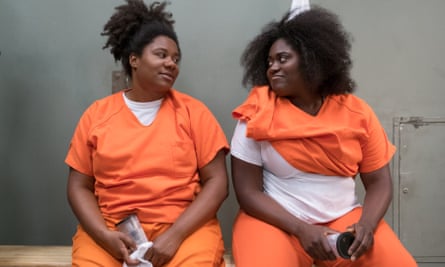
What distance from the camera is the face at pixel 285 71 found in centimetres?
157

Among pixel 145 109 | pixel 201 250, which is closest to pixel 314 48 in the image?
pixel 145 109

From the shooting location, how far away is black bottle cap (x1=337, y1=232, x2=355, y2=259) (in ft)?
4.48

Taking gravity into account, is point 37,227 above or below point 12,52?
below

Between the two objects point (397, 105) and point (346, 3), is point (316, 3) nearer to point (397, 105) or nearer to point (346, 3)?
point (346, 3)

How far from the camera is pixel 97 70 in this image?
7.04ft

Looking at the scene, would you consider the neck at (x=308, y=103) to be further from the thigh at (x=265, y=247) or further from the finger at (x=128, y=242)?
the finger at (x=128, y=242)

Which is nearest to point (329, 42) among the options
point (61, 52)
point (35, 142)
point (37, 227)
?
point (61, 52)

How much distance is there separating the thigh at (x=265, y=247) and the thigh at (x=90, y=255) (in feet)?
1.37

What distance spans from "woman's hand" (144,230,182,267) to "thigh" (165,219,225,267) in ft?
0.07

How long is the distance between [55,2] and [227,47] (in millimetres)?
855

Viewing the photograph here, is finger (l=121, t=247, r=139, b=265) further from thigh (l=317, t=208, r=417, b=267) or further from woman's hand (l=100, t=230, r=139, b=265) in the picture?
thigh (l=317, t=208, r=417, b=267)

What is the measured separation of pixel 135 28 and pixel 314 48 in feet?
2.30

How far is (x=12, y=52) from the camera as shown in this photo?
7.05 ft

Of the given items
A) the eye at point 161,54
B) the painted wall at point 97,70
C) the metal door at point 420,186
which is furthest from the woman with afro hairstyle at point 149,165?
the metal door at point 420,186
